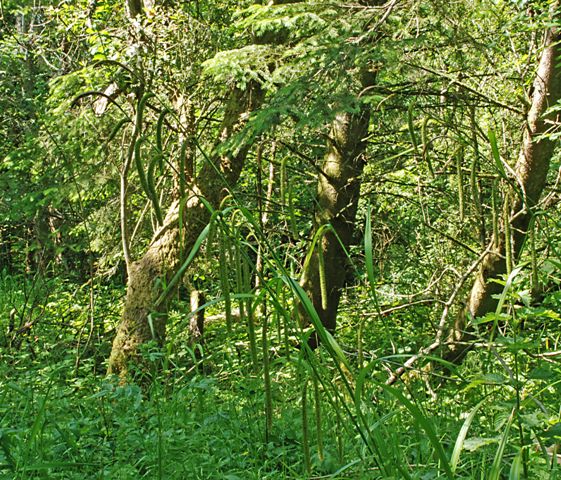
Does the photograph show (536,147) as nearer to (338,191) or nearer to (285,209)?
(285,209)

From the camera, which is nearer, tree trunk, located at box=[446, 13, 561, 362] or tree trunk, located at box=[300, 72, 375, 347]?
tree trunk, located at box=[446, 13, 561, 362]

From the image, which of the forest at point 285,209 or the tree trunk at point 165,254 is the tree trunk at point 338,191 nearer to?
the forest at point 285,209

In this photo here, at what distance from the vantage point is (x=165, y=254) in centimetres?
637

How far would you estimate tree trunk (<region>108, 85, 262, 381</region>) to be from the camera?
6.09 m

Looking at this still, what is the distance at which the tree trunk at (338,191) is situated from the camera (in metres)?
6.52

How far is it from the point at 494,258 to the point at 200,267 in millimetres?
3486

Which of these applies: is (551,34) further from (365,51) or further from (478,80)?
(478,80)

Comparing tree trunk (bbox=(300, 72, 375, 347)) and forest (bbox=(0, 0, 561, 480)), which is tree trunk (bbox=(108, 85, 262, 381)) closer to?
forest (bbox=(0, 0, 561, 480))

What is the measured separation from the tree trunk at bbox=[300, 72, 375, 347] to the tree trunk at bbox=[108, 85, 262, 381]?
85cm

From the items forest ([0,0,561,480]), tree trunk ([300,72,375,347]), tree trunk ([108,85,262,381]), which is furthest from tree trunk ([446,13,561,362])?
tree trunk ([108,85,262,381])

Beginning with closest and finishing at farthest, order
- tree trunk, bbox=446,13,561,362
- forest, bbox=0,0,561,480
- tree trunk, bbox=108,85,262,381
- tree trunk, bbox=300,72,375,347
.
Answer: forest, bbox=0,0,561,480 < tree trunk, bbox=446,13,561,362 < tree trunk, bbox=108,85,262,381 < tree trunk, bbox=300,72,375,347

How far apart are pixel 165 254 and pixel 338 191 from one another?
1745 mm

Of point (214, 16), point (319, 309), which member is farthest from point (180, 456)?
point (214, 16)

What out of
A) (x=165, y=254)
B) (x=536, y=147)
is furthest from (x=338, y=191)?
(x=536, y=147)
